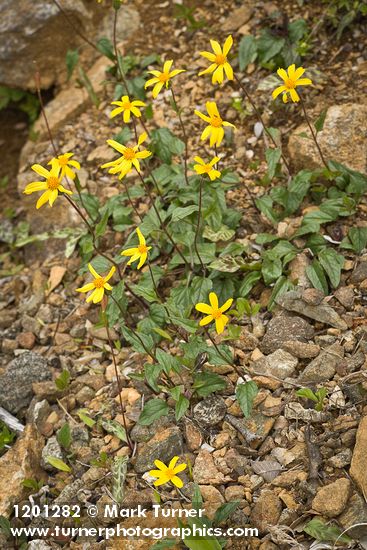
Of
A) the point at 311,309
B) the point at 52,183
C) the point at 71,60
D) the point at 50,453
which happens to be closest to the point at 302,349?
the point at 311,309

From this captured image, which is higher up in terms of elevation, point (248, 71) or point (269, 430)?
point (248, 71)

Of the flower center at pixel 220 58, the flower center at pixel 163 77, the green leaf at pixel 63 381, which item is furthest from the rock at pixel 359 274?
the green leaf at pixel 63 381

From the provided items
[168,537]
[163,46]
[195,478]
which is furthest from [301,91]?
[168,537]

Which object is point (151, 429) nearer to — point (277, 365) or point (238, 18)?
point (277, 365)

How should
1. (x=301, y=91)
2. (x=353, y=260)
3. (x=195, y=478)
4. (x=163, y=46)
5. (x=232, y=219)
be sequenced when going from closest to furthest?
(x=195, y=478), (x=353, y=260), (x=232, y=219), (x=301, y=91), (x=163, y=46)

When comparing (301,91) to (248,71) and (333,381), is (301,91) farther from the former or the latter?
(333,381)

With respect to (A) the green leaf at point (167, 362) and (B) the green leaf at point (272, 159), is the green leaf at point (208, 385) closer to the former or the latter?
(A) the green leaf at point (167, 362)
